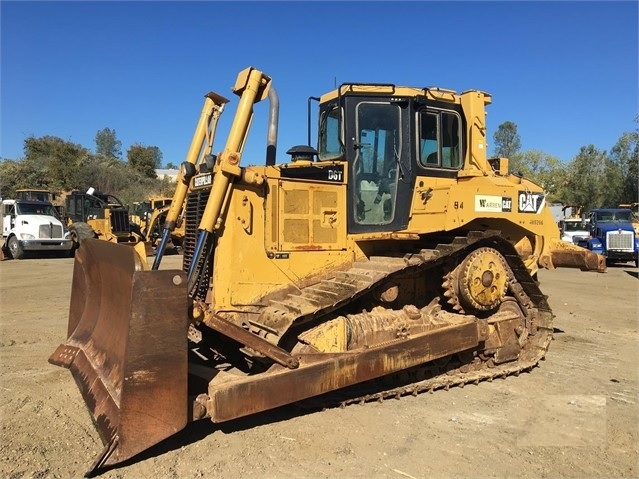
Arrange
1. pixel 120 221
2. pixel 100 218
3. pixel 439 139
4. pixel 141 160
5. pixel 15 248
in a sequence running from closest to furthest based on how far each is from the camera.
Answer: pixel 439 139 < pixel 15 248 < pixel 120 221 < pixel 100 218 < pixel 141 160

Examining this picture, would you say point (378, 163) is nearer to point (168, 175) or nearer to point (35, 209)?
point (35, 209)

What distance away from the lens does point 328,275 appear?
17.7 ft

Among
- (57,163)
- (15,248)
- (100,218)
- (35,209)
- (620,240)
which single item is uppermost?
(57,163)

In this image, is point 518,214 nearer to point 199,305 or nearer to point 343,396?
point 343,396

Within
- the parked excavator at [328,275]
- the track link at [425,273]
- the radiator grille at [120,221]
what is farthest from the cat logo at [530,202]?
the radiator grille at [120,221]

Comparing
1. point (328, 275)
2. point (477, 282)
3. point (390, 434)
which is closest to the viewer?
point (390, 434)

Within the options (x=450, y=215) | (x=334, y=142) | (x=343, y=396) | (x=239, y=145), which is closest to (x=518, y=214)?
(x=450, y=215)

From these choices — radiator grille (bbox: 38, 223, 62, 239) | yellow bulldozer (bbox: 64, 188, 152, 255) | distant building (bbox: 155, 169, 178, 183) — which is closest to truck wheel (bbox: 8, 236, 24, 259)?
radiator grille (bbox: 38, 223, 62, 239)

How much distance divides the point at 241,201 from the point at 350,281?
1.32 m

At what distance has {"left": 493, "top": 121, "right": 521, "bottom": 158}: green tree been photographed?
6444 cm

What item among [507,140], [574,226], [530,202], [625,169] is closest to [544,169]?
[507,140]

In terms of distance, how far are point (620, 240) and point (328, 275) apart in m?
19.8

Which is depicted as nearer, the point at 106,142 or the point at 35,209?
the point at 35,209

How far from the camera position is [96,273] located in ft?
17.7
